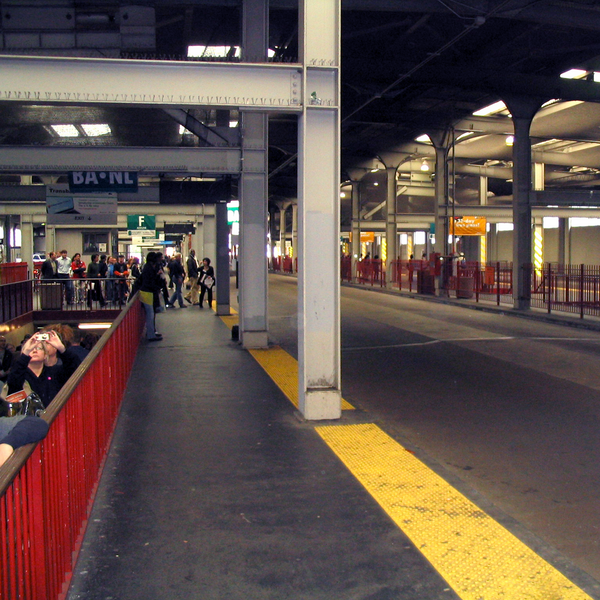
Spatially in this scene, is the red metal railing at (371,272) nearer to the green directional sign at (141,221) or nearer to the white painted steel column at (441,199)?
the white painted steel column at (441,199)

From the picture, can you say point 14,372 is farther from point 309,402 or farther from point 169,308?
point 169,308

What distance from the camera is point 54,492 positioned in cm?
396

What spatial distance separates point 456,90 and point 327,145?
60.0 ft

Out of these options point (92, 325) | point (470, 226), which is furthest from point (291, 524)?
point (470, 226)

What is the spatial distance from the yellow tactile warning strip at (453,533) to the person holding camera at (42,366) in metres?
2.64

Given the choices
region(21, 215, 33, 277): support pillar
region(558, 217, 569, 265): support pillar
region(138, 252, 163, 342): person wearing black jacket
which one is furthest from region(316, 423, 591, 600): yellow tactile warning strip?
region(558, 217, 569, 265): support pillar

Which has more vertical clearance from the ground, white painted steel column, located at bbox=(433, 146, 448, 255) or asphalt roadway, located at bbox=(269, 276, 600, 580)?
white painted steel column, located at bbox=(433, 146, 448, 255)

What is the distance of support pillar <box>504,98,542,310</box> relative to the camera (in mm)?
22500

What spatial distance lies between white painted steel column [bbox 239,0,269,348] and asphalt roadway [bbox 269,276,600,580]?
1.93m

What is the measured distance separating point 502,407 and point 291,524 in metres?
4.74

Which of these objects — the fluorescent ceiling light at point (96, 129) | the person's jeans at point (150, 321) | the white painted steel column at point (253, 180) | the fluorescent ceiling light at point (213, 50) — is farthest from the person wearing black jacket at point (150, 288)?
the fluorescent ceiling light at point (213, 50)

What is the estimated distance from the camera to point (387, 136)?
108ft

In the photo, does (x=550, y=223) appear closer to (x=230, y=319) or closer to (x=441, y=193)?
(x=441, y=193)

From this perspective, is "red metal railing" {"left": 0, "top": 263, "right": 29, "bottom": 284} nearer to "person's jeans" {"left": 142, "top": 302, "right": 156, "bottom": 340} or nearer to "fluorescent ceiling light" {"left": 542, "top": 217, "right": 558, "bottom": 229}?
"person's jeans" {"left": 142, "top": 302, "right": 156, "bottom": 340}
